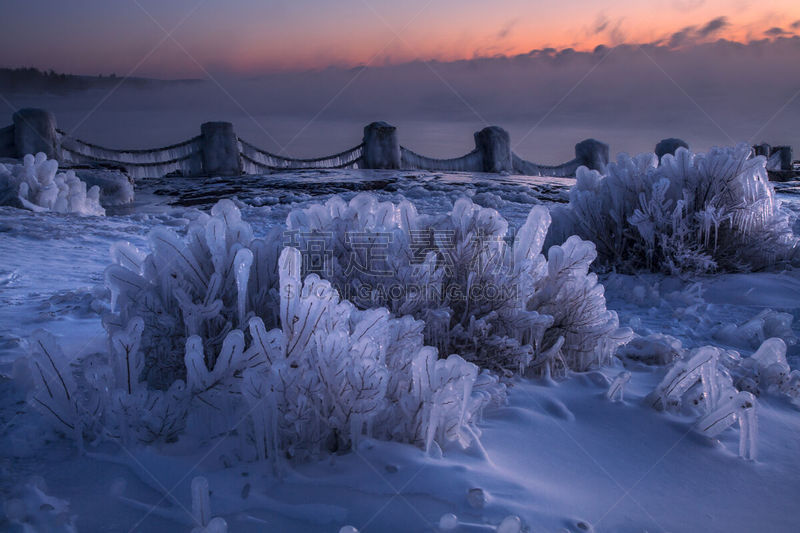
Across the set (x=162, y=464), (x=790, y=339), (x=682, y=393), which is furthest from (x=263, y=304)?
(x=790, y=339)

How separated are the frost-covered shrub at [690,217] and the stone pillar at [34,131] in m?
14.1

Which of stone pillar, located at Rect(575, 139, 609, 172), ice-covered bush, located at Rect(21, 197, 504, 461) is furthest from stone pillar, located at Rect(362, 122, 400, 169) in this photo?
ice-covered bush, located at Rect(21, 197, 504, 461)

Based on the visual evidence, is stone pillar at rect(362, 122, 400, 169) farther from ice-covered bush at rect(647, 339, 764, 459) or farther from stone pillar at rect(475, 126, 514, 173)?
ice-covered bush at rect(647, 339, 764, 459)

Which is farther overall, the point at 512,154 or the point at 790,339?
the point at 512,154

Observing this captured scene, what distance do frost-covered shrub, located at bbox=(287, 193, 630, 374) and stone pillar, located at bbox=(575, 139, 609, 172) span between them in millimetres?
18123

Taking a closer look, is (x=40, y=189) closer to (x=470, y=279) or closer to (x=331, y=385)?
(x=470, y=279)

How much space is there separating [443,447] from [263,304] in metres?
0.93

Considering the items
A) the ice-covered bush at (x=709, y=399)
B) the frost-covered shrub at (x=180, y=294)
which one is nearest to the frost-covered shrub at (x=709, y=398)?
the ice-covered bush at (x=709, y=399)

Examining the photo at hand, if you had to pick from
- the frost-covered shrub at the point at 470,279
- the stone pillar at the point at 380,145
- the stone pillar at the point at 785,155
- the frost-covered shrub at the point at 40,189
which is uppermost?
the stone pillar at the point at 380,145

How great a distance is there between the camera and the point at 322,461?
1516 millimetres

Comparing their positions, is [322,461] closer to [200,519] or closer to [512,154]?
[200,519]

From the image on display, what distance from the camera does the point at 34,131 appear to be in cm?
1373

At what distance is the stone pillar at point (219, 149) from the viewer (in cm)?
1554

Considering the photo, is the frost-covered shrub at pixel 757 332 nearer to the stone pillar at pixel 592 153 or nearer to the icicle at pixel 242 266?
the icicle at pixel 242 266
